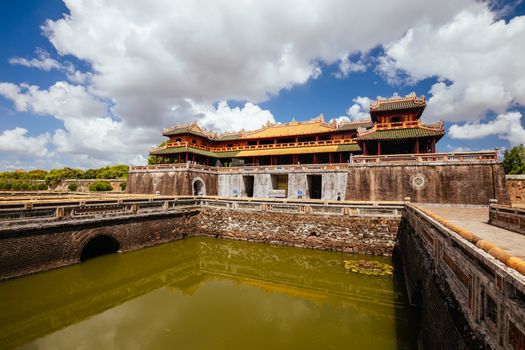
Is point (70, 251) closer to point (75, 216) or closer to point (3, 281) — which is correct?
point (75, 216)

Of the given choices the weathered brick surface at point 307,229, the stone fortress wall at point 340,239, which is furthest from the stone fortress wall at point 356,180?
the weathered brick surface at point 307,229

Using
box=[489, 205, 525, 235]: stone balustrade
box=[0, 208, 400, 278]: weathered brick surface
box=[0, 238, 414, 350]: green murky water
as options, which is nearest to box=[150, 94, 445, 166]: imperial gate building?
box=[0, 208, 400, 278]: weathered brick surface

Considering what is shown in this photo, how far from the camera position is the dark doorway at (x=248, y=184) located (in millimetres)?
31834

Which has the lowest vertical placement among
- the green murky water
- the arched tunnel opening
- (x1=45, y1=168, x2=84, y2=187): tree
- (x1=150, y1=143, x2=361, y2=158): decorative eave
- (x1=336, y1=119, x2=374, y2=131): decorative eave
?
the green murky water

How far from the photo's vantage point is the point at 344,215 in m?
16.8

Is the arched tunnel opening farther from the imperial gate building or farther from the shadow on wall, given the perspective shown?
the imperial gate building

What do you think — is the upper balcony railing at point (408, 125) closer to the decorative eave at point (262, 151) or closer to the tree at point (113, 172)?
the decorative eave at point (262, 151)

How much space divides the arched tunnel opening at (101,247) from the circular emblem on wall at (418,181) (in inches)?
868

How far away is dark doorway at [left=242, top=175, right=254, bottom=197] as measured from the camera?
31834 millimetres

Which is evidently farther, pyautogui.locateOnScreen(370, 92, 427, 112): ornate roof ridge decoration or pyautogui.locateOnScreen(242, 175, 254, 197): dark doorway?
pyautogui.locateOnScreen(242, 175, 254, 197): dark doorway

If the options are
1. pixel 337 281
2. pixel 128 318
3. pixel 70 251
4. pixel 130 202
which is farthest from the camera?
pixel 130 202

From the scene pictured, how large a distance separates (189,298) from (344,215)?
1044 centimetres

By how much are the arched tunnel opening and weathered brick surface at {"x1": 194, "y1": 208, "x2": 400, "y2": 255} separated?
22.3 ft

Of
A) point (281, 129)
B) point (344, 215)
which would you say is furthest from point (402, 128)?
point (281, 129)
